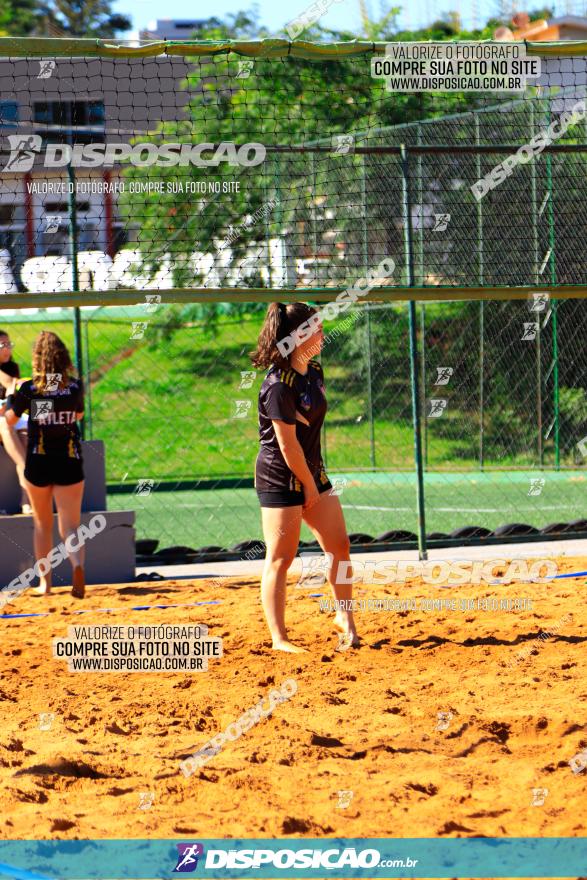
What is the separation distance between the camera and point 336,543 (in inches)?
252

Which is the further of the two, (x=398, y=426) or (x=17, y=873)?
(x=398, y=426)

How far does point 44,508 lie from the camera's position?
8.48 m

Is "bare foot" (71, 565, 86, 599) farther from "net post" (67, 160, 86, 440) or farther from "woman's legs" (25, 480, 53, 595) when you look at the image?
"net post" (67, 160, 86, 440)

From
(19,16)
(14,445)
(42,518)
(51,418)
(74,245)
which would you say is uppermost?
(19,16)

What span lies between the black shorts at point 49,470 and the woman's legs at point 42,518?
64 mm

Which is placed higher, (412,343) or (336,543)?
(412,343)

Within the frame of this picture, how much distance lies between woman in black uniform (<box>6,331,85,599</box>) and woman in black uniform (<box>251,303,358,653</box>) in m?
2.59

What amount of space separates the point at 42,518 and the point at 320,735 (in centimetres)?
423

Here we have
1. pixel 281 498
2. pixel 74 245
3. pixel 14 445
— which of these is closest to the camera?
pixel 281 498

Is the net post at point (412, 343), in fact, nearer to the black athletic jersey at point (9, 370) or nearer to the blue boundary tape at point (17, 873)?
the black athletic jersey at point (9, 370)

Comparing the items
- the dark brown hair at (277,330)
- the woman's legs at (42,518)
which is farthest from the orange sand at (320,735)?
the dark brown hair at (277,330)

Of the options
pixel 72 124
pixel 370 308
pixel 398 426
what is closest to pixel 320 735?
pixel 72 124

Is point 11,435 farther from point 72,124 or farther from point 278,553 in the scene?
point 278,553

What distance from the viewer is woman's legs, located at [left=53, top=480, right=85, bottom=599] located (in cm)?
839
